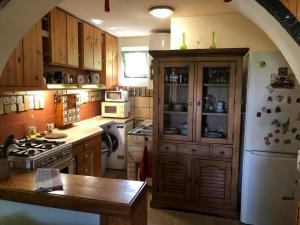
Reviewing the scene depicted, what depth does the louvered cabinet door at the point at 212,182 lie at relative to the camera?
8.84 ft

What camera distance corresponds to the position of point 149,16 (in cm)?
311

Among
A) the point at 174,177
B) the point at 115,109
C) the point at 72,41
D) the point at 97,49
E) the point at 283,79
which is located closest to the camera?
the point at 283,79

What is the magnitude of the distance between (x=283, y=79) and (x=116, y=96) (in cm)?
264

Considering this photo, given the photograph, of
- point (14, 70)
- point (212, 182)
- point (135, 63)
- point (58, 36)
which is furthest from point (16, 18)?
point (135, 63)

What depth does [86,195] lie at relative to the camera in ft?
4.52

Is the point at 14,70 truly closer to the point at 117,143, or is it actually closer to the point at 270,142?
the point at 117,143

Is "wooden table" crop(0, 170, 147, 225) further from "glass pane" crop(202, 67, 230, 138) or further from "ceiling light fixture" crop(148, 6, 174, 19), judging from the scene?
"ceiling light fixture" crop(148, 6, 174, 19)

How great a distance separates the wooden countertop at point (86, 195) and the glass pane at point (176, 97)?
1.41m

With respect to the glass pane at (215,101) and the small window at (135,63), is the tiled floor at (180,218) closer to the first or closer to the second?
the glass pane at (215,101)

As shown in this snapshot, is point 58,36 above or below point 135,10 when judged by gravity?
below

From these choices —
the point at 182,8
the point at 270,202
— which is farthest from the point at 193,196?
the point at 182,8

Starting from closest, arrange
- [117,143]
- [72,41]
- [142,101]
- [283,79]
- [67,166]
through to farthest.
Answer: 1. [283,79]
2. [67,166]
3. [72,41]
4. [117,143]
5. [142,101]

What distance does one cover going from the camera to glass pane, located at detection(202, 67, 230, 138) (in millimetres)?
2732

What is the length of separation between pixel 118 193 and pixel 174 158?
149 centimetres
